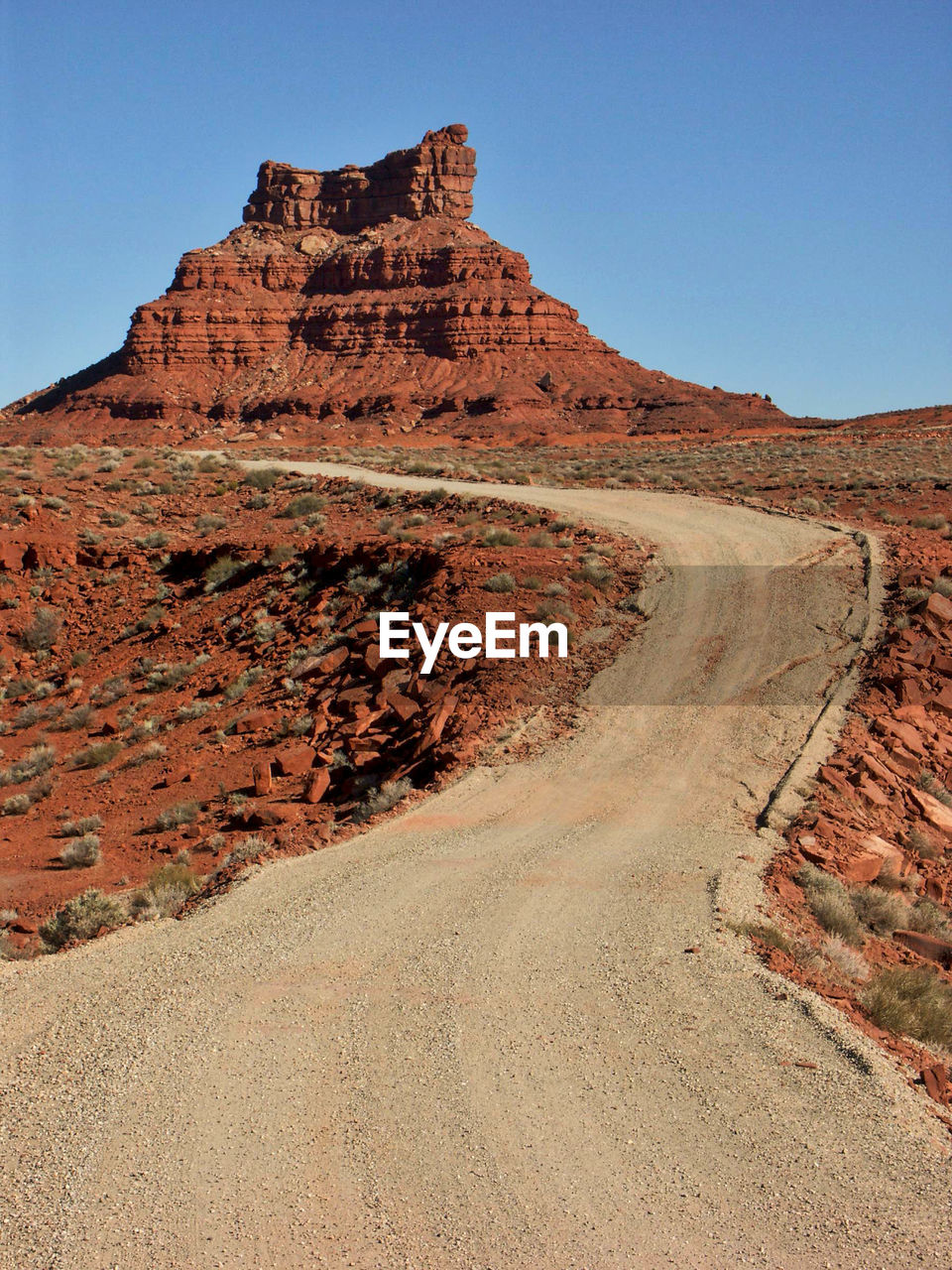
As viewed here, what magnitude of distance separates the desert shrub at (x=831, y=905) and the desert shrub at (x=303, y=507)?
1742cm

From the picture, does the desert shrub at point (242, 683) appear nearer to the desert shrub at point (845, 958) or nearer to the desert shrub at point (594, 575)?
the desert shrub at point (594, 575)

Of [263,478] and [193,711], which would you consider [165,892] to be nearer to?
[193,711]

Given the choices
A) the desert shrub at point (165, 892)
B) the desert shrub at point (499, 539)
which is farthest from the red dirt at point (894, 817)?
the desert shrub at point (499, 539)

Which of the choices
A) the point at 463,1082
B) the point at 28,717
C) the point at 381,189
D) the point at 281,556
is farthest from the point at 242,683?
the point at 381,189

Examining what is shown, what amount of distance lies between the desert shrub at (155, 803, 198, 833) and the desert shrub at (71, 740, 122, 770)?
3.22 metres

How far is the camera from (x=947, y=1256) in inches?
186

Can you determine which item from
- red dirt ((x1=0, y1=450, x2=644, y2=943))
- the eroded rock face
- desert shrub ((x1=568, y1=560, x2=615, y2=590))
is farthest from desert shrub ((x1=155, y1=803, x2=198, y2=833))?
the eroded rock face

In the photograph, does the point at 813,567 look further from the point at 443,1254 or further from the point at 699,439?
the point at 699,439

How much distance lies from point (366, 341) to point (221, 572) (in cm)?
7689

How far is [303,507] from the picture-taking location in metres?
24.7

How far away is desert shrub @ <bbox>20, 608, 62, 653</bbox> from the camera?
21.0 m

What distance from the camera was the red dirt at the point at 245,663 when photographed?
1280cm

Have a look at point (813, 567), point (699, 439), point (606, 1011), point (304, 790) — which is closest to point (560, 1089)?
point (606, 1011)

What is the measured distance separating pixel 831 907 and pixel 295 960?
181 inches
